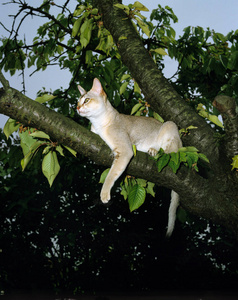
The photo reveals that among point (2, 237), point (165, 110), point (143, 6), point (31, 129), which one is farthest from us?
point (2, 237)

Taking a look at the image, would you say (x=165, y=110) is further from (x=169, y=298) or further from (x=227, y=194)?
(x=169, y=298)

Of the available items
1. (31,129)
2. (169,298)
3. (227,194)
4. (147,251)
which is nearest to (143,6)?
(31,129)

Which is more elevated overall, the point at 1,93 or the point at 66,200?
the point at 66,200

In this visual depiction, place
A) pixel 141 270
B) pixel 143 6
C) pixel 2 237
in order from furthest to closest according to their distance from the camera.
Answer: pixel 141 270
pixel 2 237
pixel 143 6

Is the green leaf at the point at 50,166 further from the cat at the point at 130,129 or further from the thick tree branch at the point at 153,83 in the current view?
the thick tree branch at the point at 153,83

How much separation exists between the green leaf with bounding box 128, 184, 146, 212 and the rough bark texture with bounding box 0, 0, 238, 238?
0.16m

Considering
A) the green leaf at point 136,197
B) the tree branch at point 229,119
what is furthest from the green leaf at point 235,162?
the green leaf at point 136,197

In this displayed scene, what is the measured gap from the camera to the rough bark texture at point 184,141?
9.10 ft

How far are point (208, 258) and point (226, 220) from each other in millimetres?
6018

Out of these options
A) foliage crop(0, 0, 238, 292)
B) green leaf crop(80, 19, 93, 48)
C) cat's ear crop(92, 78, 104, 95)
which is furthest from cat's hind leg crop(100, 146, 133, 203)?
foliage crop(0, 0, 238, 292)

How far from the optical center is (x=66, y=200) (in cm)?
855

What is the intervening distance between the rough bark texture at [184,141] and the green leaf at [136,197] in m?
0.16

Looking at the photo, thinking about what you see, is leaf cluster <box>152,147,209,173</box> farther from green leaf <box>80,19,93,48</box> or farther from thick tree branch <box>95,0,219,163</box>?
green leaf <box>80,19,93,48</box>

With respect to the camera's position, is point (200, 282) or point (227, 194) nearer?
point (227, 194)
